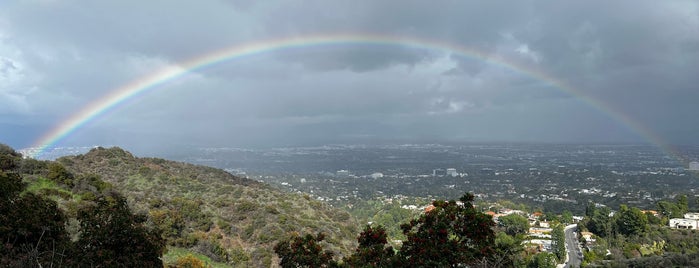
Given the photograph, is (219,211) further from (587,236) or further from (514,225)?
(587,236)

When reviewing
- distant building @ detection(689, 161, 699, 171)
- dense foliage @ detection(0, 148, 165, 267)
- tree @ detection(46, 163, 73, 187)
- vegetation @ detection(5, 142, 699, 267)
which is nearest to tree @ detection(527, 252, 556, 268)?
vegetation @ detection(5, 142, 699, 267)

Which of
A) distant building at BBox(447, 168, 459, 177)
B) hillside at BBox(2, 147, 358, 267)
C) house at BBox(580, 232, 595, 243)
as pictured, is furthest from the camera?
distant building at BBox(447, 168, 459, 177)

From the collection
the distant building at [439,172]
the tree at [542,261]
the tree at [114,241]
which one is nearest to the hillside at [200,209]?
the tree at [114,241]

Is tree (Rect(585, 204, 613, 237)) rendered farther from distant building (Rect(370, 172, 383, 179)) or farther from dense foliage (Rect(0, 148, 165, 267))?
distant building (Rect(370, 172, 383, 179))

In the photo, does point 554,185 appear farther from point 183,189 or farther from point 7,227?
point 7,227

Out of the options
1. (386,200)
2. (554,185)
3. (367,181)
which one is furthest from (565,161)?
(386,200)

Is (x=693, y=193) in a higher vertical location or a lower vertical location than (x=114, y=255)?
lower
